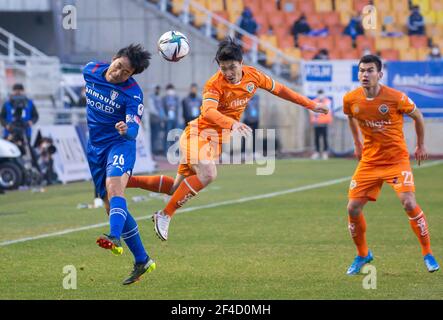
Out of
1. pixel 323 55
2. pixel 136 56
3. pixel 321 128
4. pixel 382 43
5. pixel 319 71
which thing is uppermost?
pixel 382 43

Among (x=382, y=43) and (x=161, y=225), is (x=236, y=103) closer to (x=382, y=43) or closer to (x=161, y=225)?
(x=161, y=225)

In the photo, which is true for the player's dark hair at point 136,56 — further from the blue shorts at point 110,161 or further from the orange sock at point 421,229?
the orange sock at point 421,229

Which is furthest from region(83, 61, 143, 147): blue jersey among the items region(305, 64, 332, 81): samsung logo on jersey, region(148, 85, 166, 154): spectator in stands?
region(148, 85, 166, 154): spectator in stands

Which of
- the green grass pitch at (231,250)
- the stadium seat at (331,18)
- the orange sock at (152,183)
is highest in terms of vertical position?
the stadium seat at (331,18)

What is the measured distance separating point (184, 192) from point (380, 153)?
2.38 m

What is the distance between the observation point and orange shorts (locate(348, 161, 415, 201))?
10.6 m

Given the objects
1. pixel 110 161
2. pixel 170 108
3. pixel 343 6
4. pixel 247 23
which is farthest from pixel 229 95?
pixel 343 6

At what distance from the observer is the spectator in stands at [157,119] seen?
109ft

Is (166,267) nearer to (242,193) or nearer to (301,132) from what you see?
(242,193)

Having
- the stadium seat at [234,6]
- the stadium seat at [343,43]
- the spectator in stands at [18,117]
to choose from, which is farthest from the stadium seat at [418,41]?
the spectator in stands at [18,117]

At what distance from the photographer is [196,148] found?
1212 centimetres
